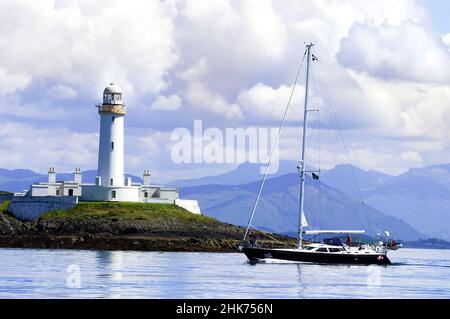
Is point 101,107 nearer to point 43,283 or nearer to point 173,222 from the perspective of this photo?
point 173,222

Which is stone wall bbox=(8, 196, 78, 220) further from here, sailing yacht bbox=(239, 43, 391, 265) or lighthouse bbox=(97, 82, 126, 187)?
sailing yacht bbox=(239, 43, 391, 265)

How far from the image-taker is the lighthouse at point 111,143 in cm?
10712

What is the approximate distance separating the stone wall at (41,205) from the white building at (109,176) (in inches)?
62.7

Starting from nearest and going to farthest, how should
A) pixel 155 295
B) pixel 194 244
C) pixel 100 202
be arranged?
pixel 155 295
pixel 194 244
pixel 100 202

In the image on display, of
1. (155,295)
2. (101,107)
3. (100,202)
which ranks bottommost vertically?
(155,295)

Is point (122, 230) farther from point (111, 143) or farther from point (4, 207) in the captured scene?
point (4, 207)

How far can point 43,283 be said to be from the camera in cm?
4450

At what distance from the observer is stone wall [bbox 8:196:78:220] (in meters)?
104

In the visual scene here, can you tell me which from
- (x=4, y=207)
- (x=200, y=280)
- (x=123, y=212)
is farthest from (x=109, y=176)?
(x=200, y=280)

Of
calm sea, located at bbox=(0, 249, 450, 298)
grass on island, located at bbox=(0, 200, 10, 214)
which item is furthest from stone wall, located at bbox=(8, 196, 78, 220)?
calm sea, located at bbox=(0, 249, 450, 298)

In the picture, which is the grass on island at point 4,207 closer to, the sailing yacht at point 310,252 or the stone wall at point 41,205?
the stone wall at point 41,205

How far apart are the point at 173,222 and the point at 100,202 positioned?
9299mm

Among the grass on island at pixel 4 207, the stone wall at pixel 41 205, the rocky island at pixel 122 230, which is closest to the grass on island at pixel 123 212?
the rocky island at pixel 122 230
